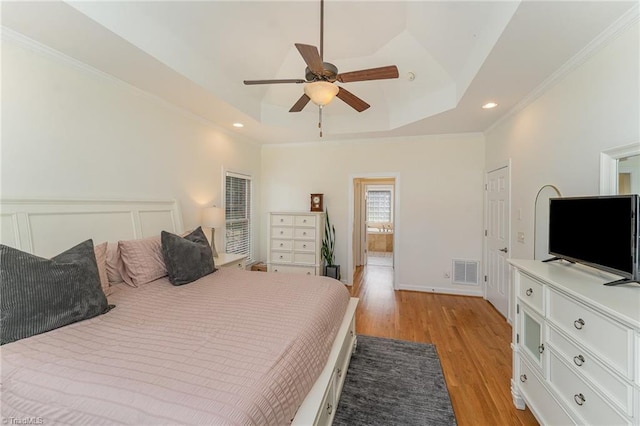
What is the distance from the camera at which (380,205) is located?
9.05 m

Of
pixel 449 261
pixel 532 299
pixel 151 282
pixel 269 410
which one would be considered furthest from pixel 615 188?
pixel 151 282

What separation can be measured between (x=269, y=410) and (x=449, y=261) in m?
4.06

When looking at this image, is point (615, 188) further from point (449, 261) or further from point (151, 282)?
point (151, 282)

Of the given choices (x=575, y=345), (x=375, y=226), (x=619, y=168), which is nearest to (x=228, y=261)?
(x=575, y=345)

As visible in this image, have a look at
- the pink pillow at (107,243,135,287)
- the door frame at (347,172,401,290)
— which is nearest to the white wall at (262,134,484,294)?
the door frame at (347,172,401,290)

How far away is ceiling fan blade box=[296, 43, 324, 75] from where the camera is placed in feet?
5.08

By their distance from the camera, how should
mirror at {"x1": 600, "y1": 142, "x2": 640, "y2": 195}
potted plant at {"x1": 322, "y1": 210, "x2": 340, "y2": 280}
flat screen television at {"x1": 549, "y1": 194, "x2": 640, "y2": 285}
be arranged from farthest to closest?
potted plant at {"x1": 322, "y1": 210, "x2": 340, "y2": 280} < mirror at {"x1": 600, "y1": 142, "x2": 640, "y2": 195} < flat screen television at {"x1": 549, "y1": 194, "x2": 640, "y2": 285}

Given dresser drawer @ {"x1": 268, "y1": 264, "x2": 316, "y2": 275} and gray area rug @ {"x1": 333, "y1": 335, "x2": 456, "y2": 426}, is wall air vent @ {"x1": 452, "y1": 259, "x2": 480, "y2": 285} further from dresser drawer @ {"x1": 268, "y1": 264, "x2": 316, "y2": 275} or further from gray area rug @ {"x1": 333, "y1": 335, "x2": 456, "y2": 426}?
dresser drawer @ {"x1": 268, "y1": 264, "x2": 316, "y2": 275}

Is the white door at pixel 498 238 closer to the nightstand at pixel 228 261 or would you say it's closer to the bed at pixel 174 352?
the bed at pixel 174 352

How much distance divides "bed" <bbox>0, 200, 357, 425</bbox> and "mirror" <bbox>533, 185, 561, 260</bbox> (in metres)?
2.01

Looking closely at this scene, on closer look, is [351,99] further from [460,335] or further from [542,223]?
[460,335]

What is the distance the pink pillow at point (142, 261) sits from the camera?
2.14m

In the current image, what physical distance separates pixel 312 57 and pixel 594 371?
7.26 feet

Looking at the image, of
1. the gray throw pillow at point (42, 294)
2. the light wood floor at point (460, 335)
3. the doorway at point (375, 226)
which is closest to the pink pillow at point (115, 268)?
the gray throw pillow at point (42, 294)
